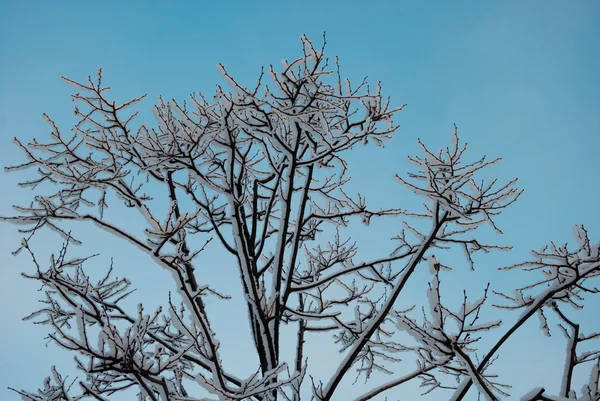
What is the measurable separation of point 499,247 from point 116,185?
4.12m

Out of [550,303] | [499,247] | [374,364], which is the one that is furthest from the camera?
[374,364]

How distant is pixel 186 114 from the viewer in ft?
15.9

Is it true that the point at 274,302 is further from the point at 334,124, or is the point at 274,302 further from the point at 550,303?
the point at 550,303

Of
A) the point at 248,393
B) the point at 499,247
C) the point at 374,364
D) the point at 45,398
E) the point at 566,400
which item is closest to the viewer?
the point at 566,400

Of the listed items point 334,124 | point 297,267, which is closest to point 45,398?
point 297,267

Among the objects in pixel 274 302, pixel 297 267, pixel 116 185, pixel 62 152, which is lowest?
pixel 274 302

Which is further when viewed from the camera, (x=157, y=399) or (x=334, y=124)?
(x=334, y=124)

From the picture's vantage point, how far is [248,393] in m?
3.24

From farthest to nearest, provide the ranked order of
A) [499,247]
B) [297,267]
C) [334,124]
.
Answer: [297,267], [334,124], [499,247]

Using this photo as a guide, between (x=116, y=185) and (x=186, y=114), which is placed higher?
(x=186, y=114)

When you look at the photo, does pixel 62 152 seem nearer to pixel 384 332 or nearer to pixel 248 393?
pixel 248 393

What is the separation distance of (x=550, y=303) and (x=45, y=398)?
4.76 metres

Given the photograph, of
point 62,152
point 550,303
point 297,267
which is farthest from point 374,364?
point 62,152

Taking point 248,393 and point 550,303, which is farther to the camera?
point 550,303
